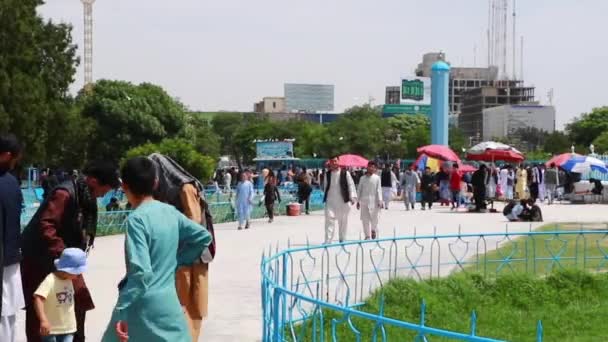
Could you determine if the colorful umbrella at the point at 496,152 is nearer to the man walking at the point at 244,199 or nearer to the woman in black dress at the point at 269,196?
the woman in black dress at the point at 269,196

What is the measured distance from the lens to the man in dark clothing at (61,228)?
583 cm

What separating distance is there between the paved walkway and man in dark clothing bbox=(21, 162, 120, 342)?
1.99 metres

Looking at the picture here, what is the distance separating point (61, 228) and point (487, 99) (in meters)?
154

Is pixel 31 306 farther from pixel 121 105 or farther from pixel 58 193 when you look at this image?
pixel 121 105

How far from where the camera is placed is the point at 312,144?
84.2 m

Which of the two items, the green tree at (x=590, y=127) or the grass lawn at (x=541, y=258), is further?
the green tree at (x=590, y=127)

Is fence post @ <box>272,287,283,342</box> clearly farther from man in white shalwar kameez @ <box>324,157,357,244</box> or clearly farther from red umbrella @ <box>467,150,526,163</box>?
red umbrella @ <box>467,150,526,163</box>

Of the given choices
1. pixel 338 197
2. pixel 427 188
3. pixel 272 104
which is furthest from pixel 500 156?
pixel 272 104

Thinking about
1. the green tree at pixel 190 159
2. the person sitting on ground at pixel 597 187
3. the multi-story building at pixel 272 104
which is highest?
the multi-story building at pixel 272 104

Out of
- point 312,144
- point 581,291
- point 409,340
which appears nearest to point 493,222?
point 581,291

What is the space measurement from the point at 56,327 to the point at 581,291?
641 centimetres

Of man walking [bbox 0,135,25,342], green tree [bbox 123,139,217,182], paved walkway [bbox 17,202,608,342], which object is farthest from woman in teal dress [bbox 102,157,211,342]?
green tree [bbox 123,139,217,182]

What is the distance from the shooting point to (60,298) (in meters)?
5.81

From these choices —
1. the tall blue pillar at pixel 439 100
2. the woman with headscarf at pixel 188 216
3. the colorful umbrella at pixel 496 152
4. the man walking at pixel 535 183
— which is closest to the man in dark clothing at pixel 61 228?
the woman with headscarf at pixel 188 216
